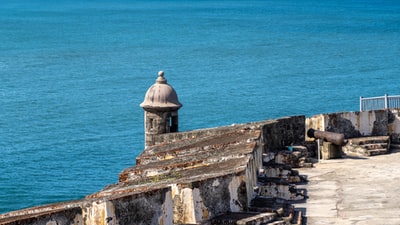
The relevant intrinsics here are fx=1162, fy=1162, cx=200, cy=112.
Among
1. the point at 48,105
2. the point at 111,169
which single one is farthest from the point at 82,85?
the point at 111,169

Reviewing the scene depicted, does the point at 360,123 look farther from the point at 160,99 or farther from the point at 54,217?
the point at 54,217

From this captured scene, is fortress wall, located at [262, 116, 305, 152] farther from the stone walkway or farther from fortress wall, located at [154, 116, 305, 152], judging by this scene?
the stone walkway

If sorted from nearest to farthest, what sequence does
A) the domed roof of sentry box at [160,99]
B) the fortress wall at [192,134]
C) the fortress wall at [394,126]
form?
1. the fortress wall at [192,134]
2. the fortress wall at [394,126]
3. the domed roof of sentry box at [160,99]

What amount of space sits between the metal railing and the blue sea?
17023mm

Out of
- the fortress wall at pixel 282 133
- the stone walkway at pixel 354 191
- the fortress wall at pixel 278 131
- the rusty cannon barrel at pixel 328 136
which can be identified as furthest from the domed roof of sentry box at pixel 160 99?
the stone walkway at pixel 354 191

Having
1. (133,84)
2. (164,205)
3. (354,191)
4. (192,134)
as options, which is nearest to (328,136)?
(192,134)

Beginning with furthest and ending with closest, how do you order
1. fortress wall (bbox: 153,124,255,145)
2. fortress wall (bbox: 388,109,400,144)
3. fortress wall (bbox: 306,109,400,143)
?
fortress wall (bbox: 388,109,400,144)
fortress wall (bbox: 306,109,400,143)
fortress wall (bbox: 153,124,255,145)

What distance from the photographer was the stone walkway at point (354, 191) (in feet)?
70.5

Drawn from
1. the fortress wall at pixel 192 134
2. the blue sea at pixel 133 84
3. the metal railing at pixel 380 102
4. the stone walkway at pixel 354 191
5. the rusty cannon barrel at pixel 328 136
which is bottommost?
the stone walkway at pixel 354 191

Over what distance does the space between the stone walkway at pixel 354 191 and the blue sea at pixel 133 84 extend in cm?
2608

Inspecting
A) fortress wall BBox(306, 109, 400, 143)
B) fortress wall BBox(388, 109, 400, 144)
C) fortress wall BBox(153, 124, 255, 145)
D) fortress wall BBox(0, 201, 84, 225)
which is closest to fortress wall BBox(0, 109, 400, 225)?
fortress wall BBox(0, 201, 84, 225)

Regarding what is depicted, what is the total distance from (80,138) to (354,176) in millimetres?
46071

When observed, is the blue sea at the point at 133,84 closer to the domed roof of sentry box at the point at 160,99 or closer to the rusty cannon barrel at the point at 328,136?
the domed roof of sentry box at the point at 160,99

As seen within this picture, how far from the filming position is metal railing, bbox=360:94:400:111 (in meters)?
38.5
